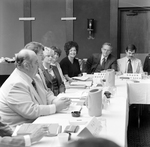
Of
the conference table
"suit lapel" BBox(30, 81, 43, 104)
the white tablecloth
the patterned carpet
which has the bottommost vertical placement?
the patterned carpet

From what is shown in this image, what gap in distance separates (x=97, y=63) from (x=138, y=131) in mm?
2040

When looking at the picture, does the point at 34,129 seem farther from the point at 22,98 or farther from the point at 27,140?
the point at 22,98

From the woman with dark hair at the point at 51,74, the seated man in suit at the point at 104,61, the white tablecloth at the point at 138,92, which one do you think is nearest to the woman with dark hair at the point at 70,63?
the seated man in suit at the point at 104,61

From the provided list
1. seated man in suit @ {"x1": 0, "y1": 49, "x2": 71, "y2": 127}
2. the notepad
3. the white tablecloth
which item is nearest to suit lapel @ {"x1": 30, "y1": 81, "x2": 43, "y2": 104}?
seated man in suit @ {"x1": 0, "y1": 49, "x2": 71, "y2": 127}

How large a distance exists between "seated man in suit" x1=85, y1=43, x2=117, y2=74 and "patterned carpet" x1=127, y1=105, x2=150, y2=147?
100 centimetres

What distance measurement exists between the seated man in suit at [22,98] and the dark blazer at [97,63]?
12.1 feet

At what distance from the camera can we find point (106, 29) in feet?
26.7

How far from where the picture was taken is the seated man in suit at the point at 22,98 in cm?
263

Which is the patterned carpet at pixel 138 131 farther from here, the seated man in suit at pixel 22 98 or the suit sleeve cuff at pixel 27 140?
the suit sleeve cuff at pixel 27 140

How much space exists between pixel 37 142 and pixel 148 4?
6.54 metres

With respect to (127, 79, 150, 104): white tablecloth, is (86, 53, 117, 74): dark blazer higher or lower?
higher

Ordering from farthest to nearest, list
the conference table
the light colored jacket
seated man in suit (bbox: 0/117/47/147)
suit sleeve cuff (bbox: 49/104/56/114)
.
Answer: suit sleeve cuff (bbox: 49/104/56/114) < the light colored jacket < the conference table < seated man in suit (bbox: 0/117/47/147)

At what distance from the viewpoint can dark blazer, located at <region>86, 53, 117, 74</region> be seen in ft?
21.1

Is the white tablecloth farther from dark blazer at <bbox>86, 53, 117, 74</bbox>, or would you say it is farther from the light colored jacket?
the light colored jacket
